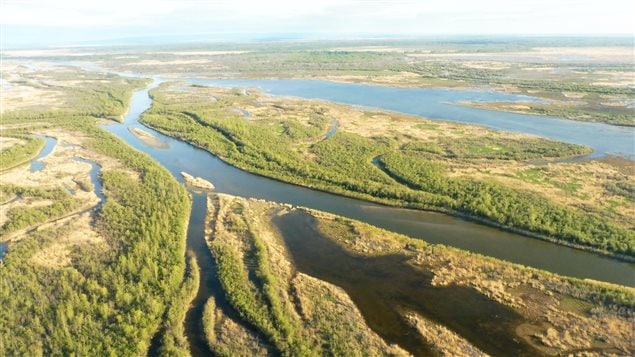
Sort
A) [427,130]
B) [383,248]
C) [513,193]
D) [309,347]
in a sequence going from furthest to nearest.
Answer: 1. [427,130]
2. [513,193]
3. [383,248]
4. [309,347]

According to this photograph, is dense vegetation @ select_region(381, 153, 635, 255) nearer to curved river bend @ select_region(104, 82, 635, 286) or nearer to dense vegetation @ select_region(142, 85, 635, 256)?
dense vegetation @ select_region(142, 85, 635, 256)

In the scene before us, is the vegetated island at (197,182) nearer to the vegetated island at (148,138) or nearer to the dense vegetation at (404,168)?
the dense vegetation at (404,168)

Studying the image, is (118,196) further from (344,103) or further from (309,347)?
(344,103)

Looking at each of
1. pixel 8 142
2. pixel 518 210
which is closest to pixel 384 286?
pixel 518 210

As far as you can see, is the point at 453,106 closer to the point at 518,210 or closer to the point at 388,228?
the point at 518,210

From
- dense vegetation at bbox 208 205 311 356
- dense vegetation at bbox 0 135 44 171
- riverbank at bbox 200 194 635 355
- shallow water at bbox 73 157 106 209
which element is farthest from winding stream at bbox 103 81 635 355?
dense vegetation at bbox 0 135 44 171

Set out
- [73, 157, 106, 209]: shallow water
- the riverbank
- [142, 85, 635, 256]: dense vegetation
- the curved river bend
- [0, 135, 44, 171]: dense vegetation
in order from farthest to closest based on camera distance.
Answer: [0, 135, 44, 171]: dense vegetation, [73, 157, 106, 209]: shallow water, [142, 85, 635, 256]: dense vegetation, the curved river bend, the riverbank

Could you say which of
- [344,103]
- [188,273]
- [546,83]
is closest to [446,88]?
→ [546,83]
